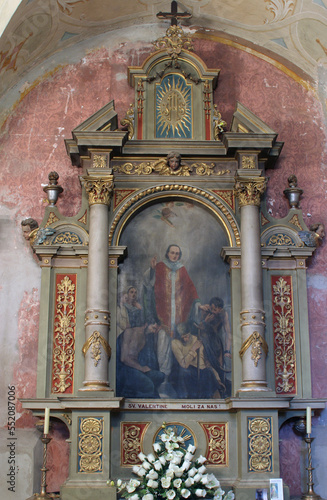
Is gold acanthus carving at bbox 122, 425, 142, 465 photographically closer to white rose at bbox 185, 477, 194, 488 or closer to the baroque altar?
the baroque altar

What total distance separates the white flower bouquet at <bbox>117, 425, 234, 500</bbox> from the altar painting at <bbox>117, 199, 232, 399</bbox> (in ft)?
2.63

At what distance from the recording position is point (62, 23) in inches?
380

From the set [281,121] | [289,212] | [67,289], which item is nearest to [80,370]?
[67,289]

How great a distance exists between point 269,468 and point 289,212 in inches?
124

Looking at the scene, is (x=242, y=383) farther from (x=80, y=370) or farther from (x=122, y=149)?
(x=122, y=149)

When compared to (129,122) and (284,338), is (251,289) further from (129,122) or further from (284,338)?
(129,122)

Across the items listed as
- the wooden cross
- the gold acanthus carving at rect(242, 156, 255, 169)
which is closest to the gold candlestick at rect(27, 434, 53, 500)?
the gold acanthus carving at rect(242, 156, 255, 169)

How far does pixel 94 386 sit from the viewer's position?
8.12 m

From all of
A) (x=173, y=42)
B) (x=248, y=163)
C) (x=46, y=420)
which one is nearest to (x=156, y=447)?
(x=46, y=420)

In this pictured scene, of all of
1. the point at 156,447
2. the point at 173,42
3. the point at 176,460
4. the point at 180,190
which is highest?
the point at 173,42

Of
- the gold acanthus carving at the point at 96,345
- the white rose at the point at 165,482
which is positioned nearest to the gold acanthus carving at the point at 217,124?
the gold acanthus carving at the point at 96,345

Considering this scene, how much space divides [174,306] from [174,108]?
258cm

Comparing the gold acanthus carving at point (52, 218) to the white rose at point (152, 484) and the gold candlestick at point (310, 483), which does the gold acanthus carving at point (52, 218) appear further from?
the gold candlestick at point (310, 483)

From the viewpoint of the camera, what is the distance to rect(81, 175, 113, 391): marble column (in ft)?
27.0
